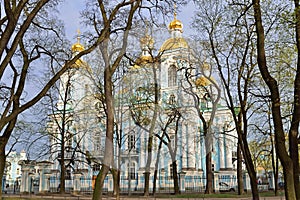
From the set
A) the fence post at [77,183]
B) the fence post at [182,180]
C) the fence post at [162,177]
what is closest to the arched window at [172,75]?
the fence post at [182,180]

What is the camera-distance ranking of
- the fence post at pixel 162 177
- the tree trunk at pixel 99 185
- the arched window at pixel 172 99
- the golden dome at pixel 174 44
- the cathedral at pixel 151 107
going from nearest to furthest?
the tree trunk at pixel 99 185 < the cathedral at pixel 151 107 < the golden dome at pixel 174 44 < the arched window at pixel 172 99 < the fence post at pixel 162 177

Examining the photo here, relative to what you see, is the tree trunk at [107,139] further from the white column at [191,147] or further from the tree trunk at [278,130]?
the white column at [191,147]

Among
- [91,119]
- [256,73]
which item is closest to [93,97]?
[91,119]

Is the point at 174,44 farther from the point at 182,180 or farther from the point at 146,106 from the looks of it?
the point at 182,180

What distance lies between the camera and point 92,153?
18.6 meters

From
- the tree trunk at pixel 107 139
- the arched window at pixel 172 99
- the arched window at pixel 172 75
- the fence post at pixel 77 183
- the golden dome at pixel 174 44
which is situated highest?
the golden dome at pixel 174 44

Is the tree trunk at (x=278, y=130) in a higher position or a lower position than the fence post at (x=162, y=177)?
higher

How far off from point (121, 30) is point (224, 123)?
8.85 metres

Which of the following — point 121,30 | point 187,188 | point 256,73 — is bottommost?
point 187,188

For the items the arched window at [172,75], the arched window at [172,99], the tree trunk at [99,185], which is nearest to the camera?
the tree trunk at [99,185]

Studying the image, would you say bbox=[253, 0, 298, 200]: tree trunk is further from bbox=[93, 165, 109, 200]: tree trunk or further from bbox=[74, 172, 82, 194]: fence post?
bbox=[74, 172, 82, 194]: fence post

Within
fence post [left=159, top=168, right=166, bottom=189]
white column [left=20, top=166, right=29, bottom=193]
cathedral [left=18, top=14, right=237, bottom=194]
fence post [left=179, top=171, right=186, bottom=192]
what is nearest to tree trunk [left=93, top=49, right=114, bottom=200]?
cathedral [left=18, top=14, right=237, bottom=194]

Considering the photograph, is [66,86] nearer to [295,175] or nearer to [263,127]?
[263,127]

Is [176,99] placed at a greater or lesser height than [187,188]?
greater
